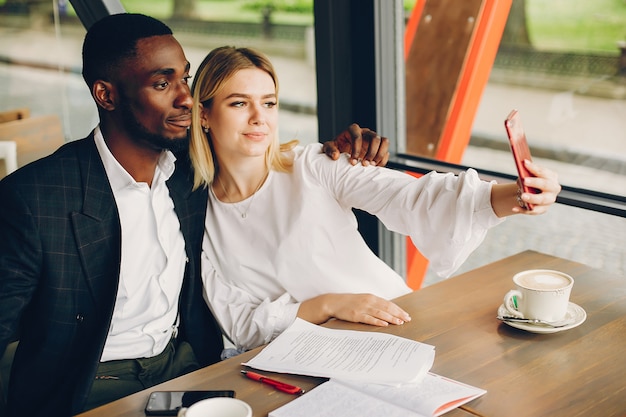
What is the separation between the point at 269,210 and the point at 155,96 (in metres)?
0.46

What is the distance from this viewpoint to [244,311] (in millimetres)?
1990

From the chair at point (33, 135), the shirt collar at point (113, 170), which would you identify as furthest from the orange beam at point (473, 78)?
the chair at point (33, 135)

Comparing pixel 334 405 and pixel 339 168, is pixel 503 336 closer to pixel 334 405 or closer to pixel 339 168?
pixel 334 405

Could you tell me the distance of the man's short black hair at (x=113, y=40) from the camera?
200cm

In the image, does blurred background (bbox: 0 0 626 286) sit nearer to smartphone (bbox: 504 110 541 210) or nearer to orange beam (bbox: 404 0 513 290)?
orange beam (bbox: 404 0 513 290)

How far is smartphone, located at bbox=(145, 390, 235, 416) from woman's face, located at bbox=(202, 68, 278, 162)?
844 millimetres

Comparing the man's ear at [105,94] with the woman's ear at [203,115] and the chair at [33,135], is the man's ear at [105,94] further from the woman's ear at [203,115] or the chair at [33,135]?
the chair at [33,135]

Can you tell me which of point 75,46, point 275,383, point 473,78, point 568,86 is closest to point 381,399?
point 275,383

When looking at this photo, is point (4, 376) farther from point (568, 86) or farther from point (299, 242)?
point (568, 86)

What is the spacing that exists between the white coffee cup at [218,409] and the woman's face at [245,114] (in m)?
0.95

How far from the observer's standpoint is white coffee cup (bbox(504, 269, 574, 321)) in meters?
1.58

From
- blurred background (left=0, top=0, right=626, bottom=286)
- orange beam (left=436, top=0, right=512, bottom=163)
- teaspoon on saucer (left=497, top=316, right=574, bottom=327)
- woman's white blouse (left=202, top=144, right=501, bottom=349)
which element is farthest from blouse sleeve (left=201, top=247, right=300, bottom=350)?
orange beam (left=436, top=0, right=512, bottom=163)

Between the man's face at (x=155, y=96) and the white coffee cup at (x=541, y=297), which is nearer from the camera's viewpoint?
the white coffee cup at (x=541, y=297)

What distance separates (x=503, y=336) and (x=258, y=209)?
83 centimetres
